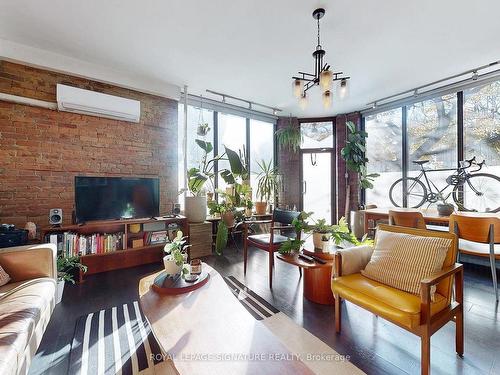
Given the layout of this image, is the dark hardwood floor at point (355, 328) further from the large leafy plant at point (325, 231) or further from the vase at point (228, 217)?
the vase at point (228, 217)

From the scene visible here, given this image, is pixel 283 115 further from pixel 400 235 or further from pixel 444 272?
pixel 444 272

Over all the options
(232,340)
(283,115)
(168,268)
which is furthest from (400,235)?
(283,115)

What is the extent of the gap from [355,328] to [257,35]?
298 centimetres

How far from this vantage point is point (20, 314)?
52.6 inches

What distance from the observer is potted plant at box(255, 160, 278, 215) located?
4540mm

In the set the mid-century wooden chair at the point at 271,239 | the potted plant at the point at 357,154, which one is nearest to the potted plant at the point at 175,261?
the mid-century wooden chair at the point at 271,239

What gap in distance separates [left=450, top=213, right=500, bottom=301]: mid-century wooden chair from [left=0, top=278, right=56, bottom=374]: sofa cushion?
11.7 feet

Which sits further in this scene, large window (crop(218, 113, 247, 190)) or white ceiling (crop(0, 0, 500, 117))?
large window (crop(218, 113, 247, 190))

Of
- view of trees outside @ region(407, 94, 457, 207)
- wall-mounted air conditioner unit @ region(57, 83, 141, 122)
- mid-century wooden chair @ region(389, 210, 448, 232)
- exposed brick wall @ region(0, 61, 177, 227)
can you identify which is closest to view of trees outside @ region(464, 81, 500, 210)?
view of trees outside @ region(407, 94, 457, 207)

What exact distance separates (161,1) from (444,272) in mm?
3048

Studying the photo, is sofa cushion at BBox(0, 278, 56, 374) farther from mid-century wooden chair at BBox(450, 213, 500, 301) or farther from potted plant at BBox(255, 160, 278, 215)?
mid-century wooden chair at BBox(450, 213, 500, 301)

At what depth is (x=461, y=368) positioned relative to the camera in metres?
1.39

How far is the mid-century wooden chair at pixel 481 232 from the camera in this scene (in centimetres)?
217

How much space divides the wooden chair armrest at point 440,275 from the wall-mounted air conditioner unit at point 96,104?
12.3 ft
